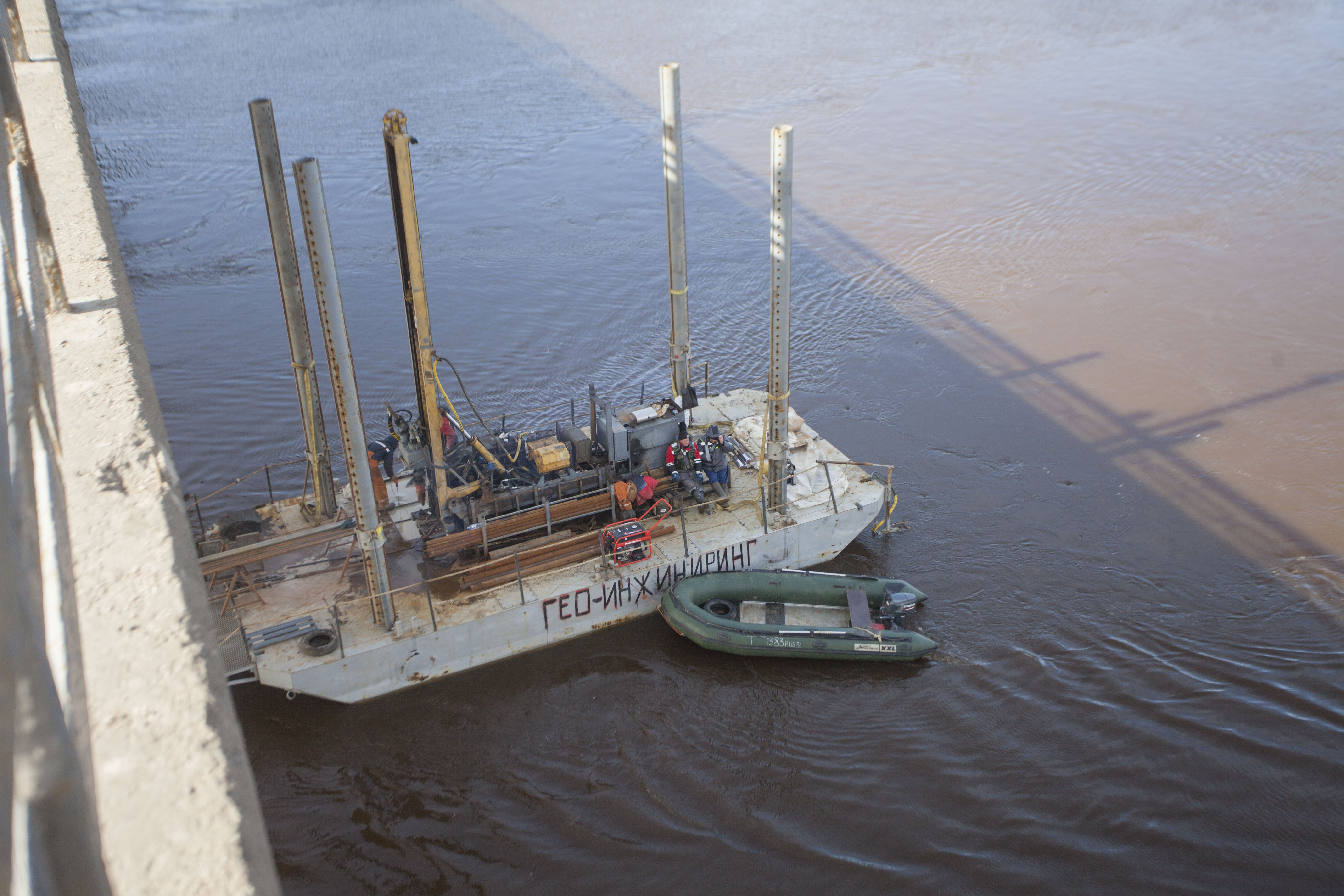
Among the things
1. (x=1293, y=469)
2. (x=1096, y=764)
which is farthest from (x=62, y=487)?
(x=1293, y=469)

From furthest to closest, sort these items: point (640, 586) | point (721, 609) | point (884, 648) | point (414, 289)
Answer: point (721, 609) < point (640, 586) < point (884, 648) < point (414, 289)

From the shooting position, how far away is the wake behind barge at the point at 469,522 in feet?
48.2

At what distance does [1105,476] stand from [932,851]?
40.7ft

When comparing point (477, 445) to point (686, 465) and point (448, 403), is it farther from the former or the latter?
point (686, 465)

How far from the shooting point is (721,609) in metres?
17.3

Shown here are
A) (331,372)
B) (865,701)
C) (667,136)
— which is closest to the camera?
(331,372)

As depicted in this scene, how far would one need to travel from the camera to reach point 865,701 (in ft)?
53.6

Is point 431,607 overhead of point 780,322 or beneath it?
beneath

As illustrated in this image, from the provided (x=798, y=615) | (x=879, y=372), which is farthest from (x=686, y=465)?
(x=879, y=372)

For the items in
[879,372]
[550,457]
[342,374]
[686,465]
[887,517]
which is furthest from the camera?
[879,372]

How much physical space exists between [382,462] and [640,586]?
5.10 meters

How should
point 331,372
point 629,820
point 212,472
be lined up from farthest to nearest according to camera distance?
point 212,472 < point 629,820 < point 331,372

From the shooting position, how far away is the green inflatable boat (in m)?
16.6

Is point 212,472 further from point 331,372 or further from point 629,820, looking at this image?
point 629,820
